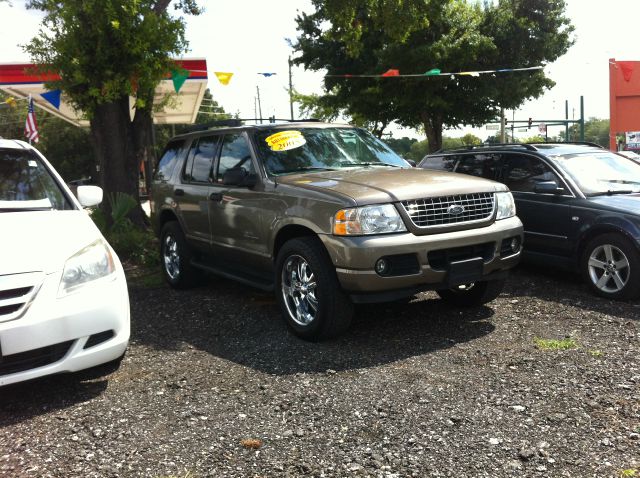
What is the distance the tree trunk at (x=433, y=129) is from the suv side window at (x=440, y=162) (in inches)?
507

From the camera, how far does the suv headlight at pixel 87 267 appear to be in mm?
3621

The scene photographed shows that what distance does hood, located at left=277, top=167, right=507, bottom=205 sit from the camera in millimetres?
4465

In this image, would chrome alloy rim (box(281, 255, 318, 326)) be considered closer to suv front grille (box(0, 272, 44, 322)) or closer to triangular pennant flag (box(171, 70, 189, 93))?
suv front grille (box(0, 272, 44, 322))

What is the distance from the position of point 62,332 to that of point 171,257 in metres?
3.70

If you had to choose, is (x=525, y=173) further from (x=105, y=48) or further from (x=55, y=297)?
(x=105, y=48)

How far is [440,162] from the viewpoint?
28.0ft

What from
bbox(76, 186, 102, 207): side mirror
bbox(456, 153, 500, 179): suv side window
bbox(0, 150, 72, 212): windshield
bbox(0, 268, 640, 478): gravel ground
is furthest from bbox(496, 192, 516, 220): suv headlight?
bbox(0, 150, 72, 212): windshield

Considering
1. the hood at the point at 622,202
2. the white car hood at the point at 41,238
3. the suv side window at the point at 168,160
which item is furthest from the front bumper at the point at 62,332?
the hood at the point at 622,202

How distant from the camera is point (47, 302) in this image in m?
3.47

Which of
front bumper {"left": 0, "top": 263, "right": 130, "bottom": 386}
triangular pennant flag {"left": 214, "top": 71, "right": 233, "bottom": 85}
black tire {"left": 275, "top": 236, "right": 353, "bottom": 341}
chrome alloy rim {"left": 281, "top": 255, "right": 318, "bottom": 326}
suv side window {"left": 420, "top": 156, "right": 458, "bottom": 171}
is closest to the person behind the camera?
front bumper {"left": 0, "top": 263, "right": 130, "bottom": 386}

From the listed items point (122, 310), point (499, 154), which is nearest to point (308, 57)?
point (499, 154)

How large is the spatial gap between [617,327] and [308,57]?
17940 millimetres

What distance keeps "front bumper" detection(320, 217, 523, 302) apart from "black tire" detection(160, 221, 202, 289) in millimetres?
2741

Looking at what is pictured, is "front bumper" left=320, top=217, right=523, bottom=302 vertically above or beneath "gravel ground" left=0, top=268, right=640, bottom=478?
above
